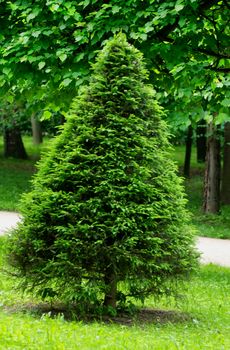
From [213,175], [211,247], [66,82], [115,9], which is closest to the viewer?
[115,9]

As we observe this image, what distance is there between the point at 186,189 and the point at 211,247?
1059 centimetres

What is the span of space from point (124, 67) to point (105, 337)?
281 centimetres

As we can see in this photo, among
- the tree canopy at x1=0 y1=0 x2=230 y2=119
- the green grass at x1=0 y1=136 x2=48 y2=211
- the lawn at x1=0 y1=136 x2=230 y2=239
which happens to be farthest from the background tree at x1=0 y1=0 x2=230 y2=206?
the green grass at x1=0 y1=136 x2=48 y2=211

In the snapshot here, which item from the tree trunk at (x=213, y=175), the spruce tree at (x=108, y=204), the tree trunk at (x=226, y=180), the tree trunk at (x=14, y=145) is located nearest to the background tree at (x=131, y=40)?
the spruce tree at (x=108, y=204)

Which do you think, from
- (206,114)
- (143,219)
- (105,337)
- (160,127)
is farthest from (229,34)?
(105,337)

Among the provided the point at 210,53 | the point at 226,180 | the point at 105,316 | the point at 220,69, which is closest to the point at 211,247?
the point at 220,69

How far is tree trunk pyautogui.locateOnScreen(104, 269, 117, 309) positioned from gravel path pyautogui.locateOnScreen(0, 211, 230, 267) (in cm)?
600

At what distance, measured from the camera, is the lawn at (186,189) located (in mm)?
20062

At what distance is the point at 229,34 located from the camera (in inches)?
485

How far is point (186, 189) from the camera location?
89.8 feet

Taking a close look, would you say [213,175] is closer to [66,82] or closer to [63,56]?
[66,82]

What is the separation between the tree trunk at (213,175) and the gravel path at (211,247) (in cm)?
342

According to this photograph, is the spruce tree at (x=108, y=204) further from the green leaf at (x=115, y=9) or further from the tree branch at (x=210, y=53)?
the tree branch at (x=210, y=53)

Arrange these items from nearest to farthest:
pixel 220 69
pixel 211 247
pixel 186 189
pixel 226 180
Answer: pixel 220 69, pixel 211 247, pixel 226 180, pixel 186 189
